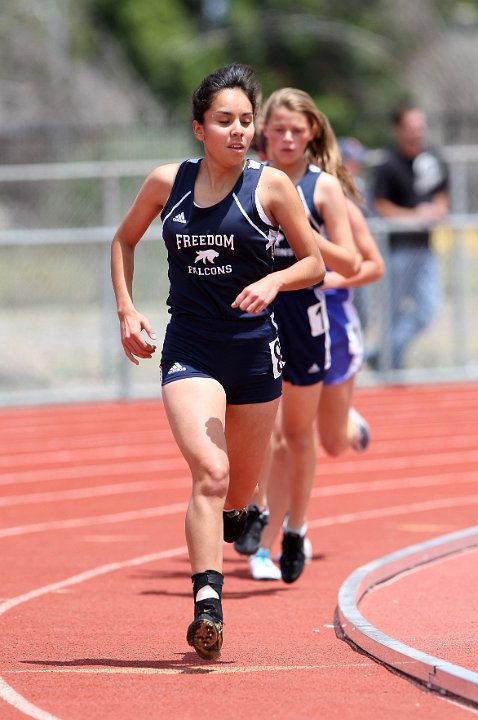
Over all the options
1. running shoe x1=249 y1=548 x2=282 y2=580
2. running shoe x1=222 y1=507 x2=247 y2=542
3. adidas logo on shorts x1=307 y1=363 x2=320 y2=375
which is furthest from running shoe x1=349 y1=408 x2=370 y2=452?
running shoe x1=222 y1=507 x2=247 y2=542

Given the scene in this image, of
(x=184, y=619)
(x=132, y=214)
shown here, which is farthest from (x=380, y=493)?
(x=132, y=214)

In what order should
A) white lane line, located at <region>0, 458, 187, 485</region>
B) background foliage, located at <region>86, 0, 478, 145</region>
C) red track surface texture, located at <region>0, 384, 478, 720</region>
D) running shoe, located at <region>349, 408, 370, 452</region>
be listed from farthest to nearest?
background foliage, located at <region>86, 0, 478, 145</region>
white lane line, located at <region>0, 458, 187, 485</region>
running shoe, located at <region>349, 408, 370, 452</region>
red track surface texture, located at <region>0, 384, 478, 720</region>

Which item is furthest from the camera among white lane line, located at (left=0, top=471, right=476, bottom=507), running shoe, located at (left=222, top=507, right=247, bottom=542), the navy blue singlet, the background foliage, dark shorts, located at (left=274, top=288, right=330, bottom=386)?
the background foliage

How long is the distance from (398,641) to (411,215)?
12.1m

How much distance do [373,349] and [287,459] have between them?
9.88 m

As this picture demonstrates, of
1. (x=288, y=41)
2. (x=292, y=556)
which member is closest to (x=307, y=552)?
(x=292, y=556)

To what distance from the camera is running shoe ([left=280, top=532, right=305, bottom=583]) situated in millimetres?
8352

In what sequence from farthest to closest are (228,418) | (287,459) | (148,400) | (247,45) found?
(247,45) → (148,400) → (287,459) → (228,418)

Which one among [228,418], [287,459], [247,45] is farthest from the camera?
[247,45]

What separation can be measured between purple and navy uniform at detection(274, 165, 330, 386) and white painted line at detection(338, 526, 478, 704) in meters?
1.02

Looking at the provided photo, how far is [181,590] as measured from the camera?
27.2 feet

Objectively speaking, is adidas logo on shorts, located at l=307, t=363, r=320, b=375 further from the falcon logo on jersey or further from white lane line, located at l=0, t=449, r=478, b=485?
white lane line, located at l=0, t=449, r=478, b=485

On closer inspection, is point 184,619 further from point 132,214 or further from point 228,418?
point 132,214

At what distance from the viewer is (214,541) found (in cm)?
630
